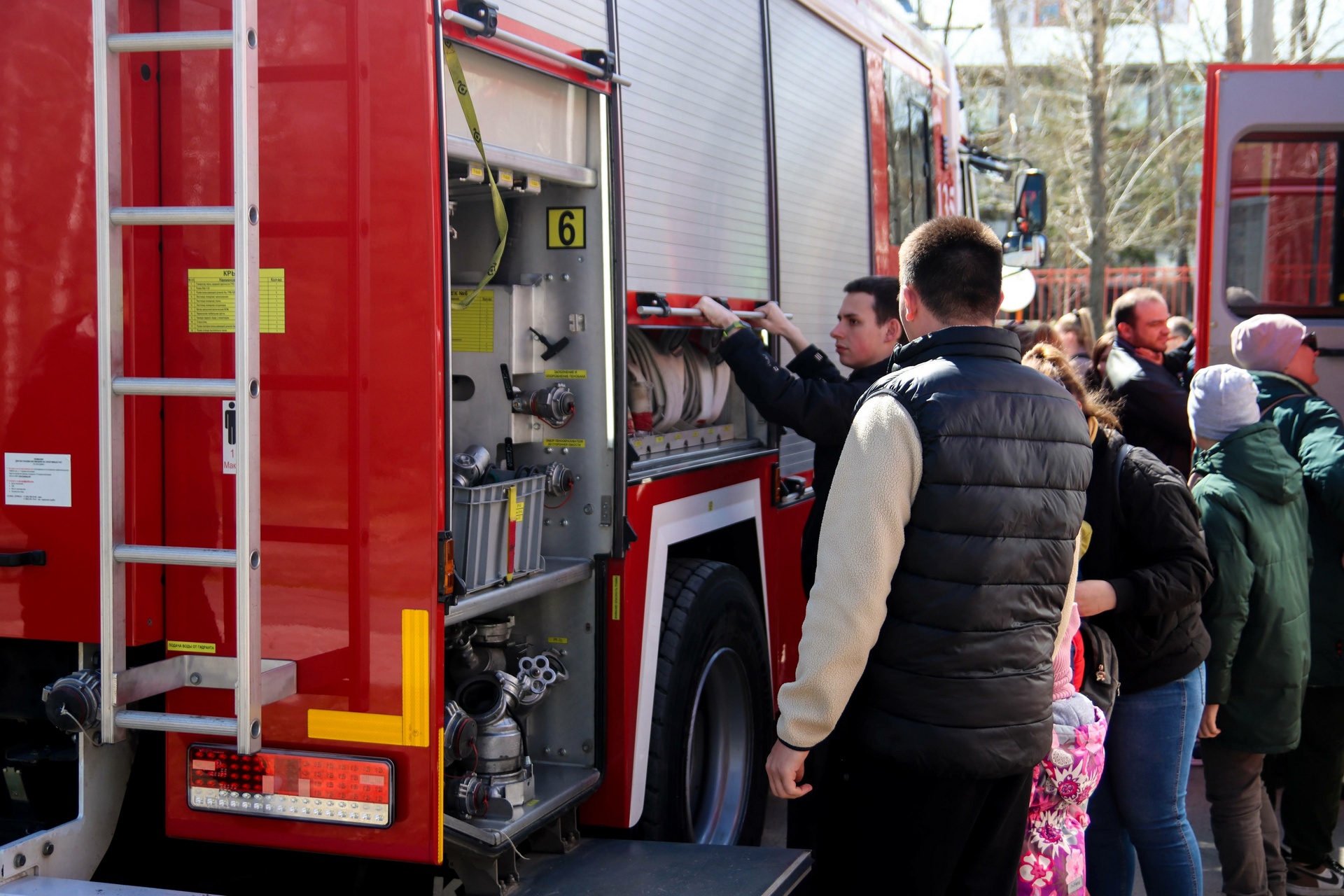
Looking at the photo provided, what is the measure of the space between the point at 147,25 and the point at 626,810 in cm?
232

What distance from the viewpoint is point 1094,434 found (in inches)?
139

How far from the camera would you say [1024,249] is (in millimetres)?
8508

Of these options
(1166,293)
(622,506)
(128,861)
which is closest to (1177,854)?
(622,506)

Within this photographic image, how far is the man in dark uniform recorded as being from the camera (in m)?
4.04

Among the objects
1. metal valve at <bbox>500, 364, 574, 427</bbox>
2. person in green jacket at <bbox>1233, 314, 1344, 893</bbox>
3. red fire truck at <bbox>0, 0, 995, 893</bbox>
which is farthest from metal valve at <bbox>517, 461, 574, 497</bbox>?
person in green jacket at <bbox>1233, 314, 1344, 893</bbox>

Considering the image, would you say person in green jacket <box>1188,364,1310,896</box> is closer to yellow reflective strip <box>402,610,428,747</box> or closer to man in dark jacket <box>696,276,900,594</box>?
man in dark jacket <box>696,276,900,594</box>

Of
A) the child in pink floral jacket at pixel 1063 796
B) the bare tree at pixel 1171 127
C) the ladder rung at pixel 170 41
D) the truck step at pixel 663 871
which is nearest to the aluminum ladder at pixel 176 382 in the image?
the ladder rung at pixel 170 41

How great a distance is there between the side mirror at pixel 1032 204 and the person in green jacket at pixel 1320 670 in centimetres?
389

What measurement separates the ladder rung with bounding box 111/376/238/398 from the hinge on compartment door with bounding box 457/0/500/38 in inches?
39.1

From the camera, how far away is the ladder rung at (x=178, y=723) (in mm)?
2459

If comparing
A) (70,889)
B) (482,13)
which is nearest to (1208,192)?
(482,13)

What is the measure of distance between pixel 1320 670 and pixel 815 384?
205 cm

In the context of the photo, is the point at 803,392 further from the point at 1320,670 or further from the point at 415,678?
the point at 1320,670

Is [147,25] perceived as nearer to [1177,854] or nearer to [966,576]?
[966,576]
